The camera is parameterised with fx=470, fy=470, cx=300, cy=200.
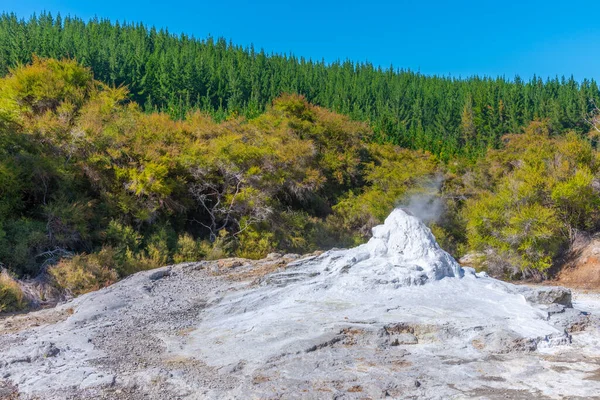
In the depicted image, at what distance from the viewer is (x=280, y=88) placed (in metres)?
70.8

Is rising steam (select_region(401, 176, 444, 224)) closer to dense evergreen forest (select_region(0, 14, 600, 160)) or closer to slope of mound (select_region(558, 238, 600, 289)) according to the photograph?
slope of mound (select_region(558, 238, 600, 289))

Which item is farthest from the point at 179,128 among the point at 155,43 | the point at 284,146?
the point at 155,43

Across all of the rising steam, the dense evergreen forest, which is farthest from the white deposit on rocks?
the dense evergreen forest

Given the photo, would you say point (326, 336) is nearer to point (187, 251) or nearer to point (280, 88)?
point (187, 251)

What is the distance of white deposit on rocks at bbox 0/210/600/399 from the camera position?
615cm

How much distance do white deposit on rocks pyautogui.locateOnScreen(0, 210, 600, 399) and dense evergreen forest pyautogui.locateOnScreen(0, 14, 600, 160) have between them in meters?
31.6

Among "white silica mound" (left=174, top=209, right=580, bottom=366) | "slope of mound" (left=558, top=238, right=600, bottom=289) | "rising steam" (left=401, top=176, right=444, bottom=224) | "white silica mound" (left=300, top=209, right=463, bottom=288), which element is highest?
"rising steam" (left=401, top=176, right=444, bottom=224)

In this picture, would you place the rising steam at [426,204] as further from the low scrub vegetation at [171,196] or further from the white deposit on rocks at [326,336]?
the white deposit on rocks at [326,336]

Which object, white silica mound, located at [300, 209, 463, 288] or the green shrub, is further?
the green shrub

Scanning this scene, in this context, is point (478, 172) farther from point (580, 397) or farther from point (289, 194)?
point (580, 397)

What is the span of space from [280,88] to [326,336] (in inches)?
2599

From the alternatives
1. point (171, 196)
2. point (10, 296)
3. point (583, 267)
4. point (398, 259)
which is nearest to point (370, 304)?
point (398, 259)

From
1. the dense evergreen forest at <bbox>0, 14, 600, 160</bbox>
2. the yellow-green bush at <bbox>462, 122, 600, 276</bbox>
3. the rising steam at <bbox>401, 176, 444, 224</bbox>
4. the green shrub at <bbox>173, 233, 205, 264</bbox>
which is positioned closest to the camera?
the green shrub at <bbox>173, 233, 205, 264</bbox>

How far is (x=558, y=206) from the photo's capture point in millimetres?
18516
